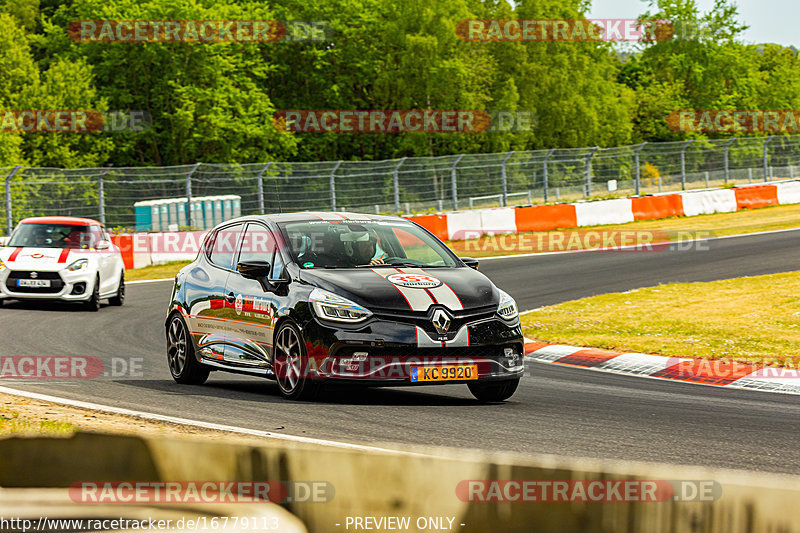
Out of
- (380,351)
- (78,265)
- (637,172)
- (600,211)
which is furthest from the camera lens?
(637,172)

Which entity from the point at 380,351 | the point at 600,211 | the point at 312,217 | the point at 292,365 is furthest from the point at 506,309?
the point at 600,211

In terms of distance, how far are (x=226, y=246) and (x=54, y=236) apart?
872 cm

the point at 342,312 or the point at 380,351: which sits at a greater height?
the point at 342,312

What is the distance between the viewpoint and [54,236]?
1741cm

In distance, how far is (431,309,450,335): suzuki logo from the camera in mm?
7973

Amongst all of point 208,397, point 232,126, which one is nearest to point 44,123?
point 232,126

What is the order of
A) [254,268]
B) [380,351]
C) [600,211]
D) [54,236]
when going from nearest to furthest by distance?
[380,351] < [254,268] < [54,236] < [600,211]

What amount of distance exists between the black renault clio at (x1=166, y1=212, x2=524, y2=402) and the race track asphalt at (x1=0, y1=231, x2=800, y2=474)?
281mm
